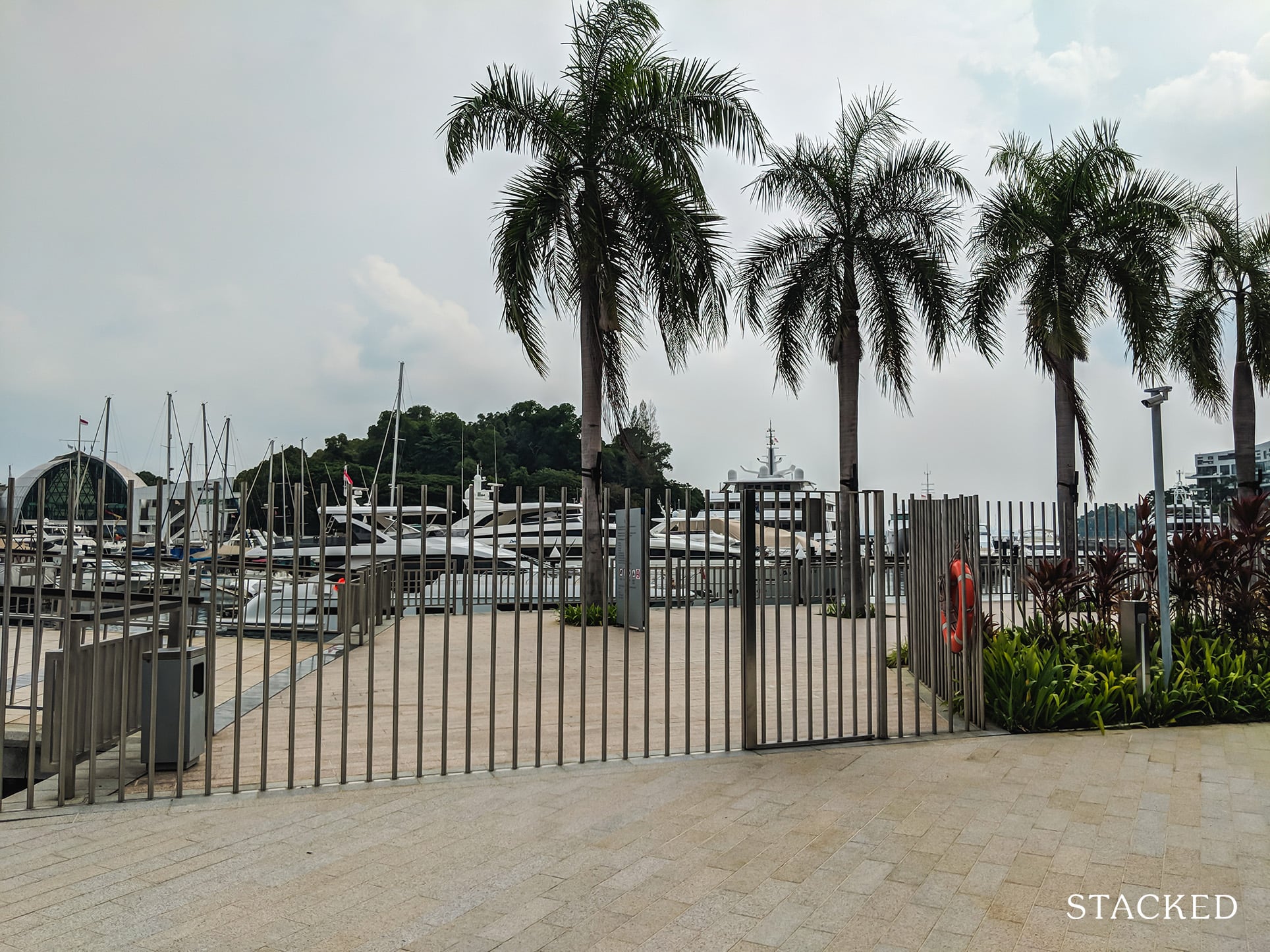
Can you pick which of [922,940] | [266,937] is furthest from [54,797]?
[922,940]

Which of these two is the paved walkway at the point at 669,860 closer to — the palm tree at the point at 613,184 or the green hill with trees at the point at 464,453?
the palm tree at the point at 613,184

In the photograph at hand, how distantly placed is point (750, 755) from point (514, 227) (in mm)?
10086

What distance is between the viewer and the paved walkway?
3.55m

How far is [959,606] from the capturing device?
7.08m

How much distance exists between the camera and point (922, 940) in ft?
11.5

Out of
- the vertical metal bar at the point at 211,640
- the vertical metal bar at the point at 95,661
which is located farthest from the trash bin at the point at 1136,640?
the vertical metal bar at the point at 95,661

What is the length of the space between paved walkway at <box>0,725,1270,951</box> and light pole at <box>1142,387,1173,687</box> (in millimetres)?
1820

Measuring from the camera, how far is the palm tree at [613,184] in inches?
553

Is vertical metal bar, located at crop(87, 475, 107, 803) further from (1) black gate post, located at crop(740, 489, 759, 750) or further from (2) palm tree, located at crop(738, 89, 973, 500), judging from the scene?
(2) palm tree, located at crop(738, 89, 973, 500)

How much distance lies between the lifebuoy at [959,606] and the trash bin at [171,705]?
559 centimetres

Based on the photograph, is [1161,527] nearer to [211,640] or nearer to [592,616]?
[211,640]

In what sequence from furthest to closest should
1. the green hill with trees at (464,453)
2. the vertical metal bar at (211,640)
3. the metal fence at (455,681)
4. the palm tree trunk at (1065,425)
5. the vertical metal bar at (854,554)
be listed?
1. the green hill with trees at (464,453)
2. the palm tree trunk at (1065,425)
3. the vertical metal bar at (854,554)
4. the metal fence at (455,681)
5. the vertical metal bar at (211,640)

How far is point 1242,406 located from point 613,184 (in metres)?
14.7

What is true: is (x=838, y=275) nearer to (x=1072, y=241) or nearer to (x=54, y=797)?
(x=1072, y=241)
